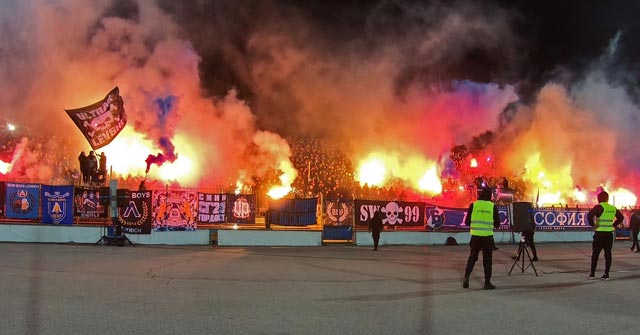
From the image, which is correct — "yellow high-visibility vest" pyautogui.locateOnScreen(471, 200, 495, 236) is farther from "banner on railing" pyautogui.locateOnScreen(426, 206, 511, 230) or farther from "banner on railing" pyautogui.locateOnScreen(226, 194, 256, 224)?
"banner on railing" pyautogui.locateOnScreen(426, 206, 511, 230)

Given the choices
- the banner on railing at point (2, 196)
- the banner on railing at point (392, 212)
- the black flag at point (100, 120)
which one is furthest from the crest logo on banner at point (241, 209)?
the banner on railing at point (2, 196)

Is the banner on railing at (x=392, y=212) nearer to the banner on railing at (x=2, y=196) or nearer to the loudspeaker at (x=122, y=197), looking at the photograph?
the loudspeaker at (x=122, y=197)

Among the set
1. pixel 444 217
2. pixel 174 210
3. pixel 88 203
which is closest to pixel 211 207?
pixel 174 210

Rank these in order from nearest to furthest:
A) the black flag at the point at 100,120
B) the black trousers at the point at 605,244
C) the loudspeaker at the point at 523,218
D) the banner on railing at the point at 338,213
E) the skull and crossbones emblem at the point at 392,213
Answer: the black trousers at the point at 605,244
the loudspeaker at the point at 523,218
the black flag at the point at 100,120
the banner on railing at the point at 338,213
the skull and crossbones emblem at the point at 392,213

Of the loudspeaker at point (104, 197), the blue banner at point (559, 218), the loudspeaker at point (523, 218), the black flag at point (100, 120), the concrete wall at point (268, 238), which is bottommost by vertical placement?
the concrete wall at point (268, 238)

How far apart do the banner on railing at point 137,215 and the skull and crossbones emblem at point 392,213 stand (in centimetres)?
965

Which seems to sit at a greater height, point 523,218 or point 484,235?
point 523,218

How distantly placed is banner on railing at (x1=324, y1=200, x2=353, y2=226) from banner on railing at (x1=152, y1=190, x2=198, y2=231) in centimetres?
533

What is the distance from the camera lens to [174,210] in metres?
19.5

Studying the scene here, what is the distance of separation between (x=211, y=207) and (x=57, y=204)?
18.4 feet

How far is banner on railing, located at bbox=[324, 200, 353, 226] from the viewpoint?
2120cm

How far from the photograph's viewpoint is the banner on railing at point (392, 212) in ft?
70.4

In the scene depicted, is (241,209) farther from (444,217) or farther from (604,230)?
(604,230)

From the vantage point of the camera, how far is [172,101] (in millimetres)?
30484
